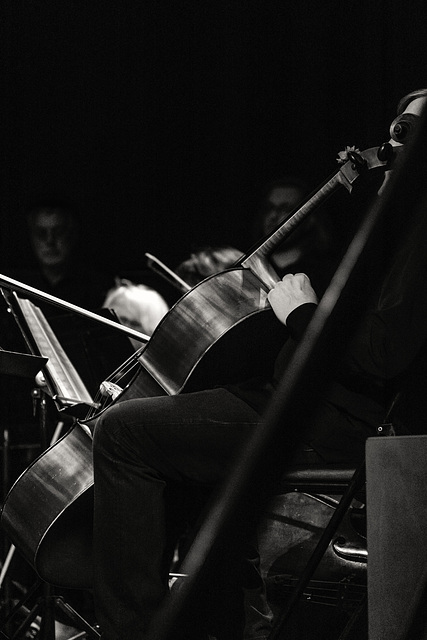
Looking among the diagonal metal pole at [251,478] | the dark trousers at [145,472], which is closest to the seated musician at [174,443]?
the dark trousers at [145,472]

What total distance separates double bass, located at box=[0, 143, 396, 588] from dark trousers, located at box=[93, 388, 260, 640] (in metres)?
0.11

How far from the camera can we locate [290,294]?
1586mm

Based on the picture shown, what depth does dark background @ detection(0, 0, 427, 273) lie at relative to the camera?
3.35 m

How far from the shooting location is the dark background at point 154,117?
335 cm

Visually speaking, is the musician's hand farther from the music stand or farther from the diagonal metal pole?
the diagonal metal pole

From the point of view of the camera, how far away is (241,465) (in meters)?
0.60

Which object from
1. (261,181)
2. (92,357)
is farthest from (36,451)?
(261,181)

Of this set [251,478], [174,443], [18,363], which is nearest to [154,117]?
[18,363]

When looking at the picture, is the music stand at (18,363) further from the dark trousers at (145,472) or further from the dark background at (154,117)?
the dark background at (154,117)

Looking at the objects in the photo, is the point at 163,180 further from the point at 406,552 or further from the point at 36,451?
the point at 406,552

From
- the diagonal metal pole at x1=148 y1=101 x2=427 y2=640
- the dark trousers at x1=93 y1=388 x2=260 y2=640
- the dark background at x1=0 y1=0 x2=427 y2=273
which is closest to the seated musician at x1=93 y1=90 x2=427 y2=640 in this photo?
the dark trousers at x1=93 y1=388 x2=260 y2=640

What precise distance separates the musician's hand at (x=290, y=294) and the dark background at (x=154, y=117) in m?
1.51

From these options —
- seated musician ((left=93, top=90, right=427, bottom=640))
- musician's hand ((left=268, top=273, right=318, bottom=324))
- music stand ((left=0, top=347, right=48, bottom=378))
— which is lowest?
seated musician ((left=93, top=90, right=427, bottom=640))

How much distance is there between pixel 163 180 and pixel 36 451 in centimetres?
159
